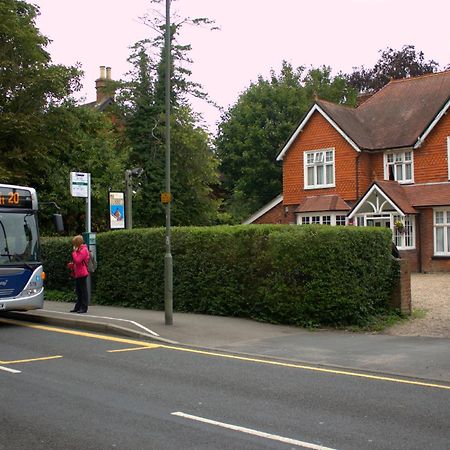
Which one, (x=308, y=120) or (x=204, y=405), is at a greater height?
(x=308, y=120)

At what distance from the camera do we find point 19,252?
554 inches

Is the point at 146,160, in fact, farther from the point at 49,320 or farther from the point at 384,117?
the point at 49,320

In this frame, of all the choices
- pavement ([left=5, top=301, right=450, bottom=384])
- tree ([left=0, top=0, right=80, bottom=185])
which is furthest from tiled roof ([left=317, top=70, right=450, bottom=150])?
pavement ([left=5, top=301, right=450, bottom=384])

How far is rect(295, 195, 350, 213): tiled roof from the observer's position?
3094 cm

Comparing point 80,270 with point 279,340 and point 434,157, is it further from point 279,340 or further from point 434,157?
point 434,157

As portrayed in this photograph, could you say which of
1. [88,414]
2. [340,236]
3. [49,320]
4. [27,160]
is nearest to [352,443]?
[88,414]

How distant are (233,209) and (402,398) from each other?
138ft

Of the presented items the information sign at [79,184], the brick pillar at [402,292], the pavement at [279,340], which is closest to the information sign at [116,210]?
the information sign at [79,184]

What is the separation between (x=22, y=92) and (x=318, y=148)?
15298 mm

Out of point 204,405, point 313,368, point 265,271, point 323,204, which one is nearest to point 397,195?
point 323,204

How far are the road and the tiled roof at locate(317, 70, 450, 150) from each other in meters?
22.8

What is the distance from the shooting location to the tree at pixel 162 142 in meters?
33.2

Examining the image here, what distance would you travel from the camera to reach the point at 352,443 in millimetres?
5586

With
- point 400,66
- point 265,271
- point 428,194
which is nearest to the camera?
point 265,271
